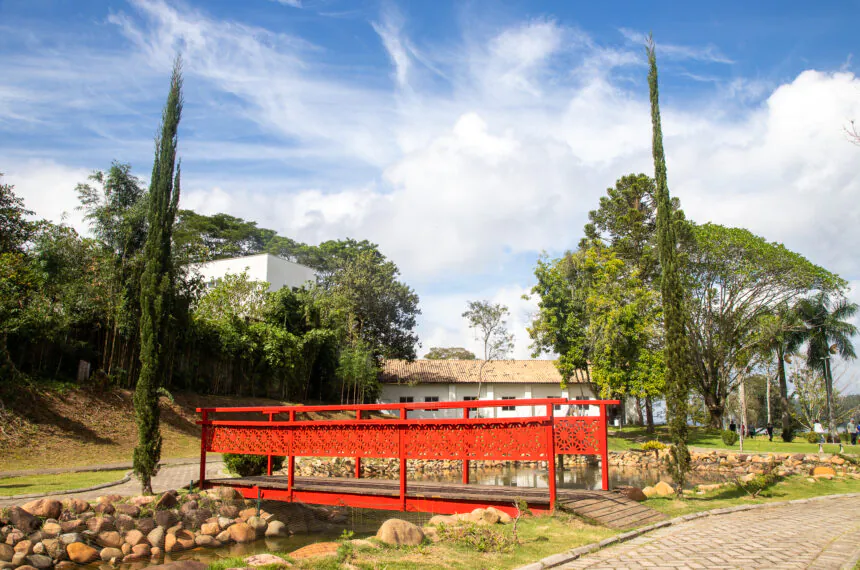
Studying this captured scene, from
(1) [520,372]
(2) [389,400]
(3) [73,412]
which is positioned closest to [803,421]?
(1) [520,372]

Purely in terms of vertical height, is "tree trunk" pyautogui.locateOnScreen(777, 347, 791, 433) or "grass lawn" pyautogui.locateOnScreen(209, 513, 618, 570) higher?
"tree trunk" pyautogui.locateOnScreen(777, 347, 791, 433)

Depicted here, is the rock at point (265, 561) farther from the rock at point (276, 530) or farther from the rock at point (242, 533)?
the rock at point (276, 530)

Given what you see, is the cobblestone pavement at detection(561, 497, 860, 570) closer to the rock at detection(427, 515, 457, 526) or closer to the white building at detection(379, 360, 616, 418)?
the rock at detection(427, 515, 457, 526)

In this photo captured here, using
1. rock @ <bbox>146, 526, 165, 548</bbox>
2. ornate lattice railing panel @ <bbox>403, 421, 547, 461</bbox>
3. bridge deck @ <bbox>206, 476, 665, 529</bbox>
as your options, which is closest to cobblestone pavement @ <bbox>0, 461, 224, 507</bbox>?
rock @ <bbox>146, 526, 165, 548</bbox>

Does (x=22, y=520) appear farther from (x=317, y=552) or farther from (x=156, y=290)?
(x=317, y=552)

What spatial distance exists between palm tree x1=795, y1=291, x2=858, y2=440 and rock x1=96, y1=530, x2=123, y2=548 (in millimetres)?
32092

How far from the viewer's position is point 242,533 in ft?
31.8

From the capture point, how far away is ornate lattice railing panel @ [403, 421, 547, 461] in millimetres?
8047

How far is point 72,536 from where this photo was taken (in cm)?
834

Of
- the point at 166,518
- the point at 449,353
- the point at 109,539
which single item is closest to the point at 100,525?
the point at 109,539

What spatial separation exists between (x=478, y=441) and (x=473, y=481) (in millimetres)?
11660

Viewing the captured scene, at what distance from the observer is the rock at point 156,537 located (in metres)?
8.87

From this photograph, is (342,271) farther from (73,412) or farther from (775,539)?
(775,539)

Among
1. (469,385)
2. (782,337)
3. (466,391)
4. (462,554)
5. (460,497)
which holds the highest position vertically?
(782,337)
